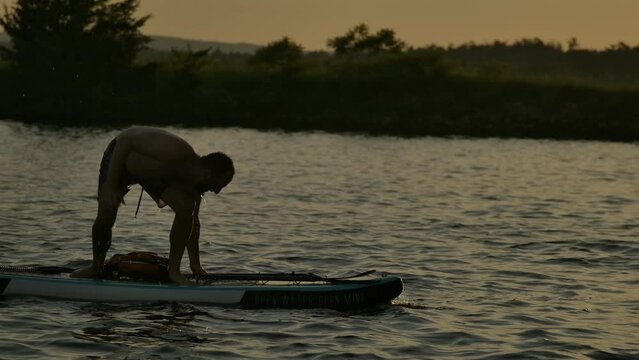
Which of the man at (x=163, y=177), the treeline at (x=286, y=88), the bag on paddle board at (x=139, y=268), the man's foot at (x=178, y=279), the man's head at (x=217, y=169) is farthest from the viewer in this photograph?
the treeline at (x=286, y=88)

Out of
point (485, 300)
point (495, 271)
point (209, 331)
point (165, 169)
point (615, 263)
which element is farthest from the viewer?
point (615, 263)

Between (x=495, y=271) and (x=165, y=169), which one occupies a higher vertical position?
(x=165, y=169)

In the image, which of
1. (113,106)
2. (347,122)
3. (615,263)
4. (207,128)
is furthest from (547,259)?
(113,106)

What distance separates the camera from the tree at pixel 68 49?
6744 centimetres

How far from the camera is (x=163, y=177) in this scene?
45.2 ft

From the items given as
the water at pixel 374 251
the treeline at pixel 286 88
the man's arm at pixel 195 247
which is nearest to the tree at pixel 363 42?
the treeline at pixel 286 88

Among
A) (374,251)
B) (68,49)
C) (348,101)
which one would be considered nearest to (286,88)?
(348,101)

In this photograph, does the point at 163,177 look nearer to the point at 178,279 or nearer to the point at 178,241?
the point at 178,241

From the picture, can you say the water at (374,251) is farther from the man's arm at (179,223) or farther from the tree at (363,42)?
the tree at (363,42)

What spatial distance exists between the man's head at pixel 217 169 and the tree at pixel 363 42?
191ft

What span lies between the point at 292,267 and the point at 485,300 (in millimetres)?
3636

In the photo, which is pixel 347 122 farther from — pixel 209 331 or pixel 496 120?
pixel 209 331

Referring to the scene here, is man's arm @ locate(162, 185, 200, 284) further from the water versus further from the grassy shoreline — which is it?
the grassy shoreline

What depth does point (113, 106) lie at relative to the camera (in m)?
66.9
